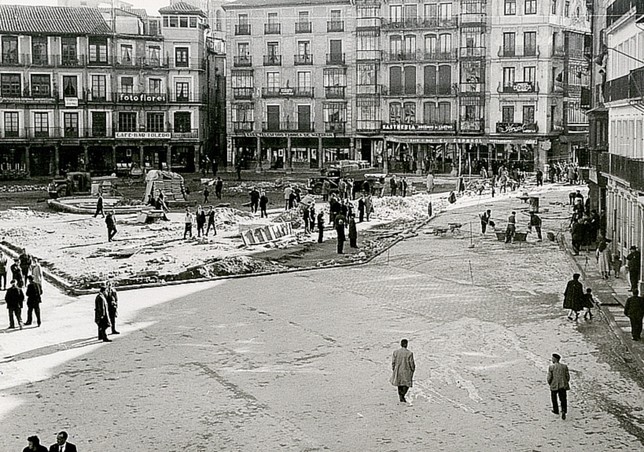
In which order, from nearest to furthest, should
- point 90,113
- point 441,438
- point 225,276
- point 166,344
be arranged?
point 441,438 < point 166,344 < point 225,276 < point 90,113

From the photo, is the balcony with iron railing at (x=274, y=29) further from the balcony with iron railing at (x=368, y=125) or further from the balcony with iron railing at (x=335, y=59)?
the balcony with iron railing at (x=368, y=125)

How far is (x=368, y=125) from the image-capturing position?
3071 inches

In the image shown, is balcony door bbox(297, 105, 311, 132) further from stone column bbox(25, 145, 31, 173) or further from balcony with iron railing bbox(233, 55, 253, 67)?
stone column bbox(25, 145, 31, 173)

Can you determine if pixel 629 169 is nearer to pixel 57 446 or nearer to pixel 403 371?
pixel 403 371

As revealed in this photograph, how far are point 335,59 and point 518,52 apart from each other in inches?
598

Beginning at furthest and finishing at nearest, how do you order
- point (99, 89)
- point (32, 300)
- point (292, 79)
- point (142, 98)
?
point (292, 79) < point (142, 98) < point (99, 89) < point (32, 300)

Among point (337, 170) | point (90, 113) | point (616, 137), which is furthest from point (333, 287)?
point (90, 113)

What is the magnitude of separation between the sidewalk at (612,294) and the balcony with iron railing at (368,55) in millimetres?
42455

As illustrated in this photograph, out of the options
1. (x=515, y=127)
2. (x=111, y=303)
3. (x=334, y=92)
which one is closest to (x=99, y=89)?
(x=334, y=92)

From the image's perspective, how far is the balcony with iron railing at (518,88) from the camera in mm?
73188

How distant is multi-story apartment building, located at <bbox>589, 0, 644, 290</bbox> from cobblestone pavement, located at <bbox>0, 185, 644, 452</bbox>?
432 centimetres

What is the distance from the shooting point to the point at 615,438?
50.3ft

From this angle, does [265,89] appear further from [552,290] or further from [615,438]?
[615,438]

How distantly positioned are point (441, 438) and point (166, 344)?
8.67m
